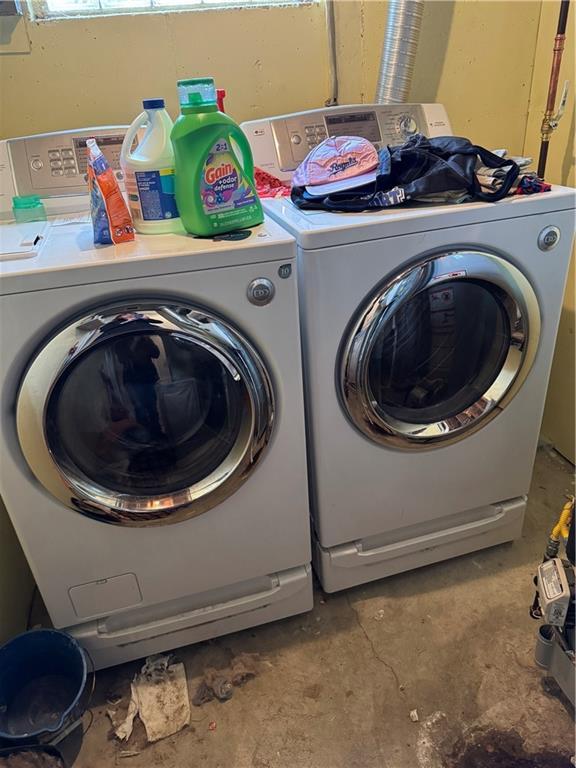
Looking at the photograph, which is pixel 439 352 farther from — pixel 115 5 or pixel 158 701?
pixel 115 5

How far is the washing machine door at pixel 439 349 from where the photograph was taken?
1.16 m

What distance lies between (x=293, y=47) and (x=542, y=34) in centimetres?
78

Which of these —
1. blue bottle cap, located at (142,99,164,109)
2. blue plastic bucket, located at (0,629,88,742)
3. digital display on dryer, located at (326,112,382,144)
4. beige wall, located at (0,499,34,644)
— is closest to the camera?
blue bottle cap, located at (142,99,164,109)

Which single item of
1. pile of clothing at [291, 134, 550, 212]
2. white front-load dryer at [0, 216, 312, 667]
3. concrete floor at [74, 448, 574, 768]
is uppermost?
pile of clothing at [291, 134, 550, 212]

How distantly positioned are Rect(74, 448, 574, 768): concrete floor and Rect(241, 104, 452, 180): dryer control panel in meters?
1.20

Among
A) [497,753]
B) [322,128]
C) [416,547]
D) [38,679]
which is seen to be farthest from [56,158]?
[497,753]

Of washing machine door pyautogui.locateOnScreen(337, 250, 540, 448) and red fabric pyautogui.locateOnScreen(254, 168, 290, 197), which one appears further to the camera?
red fabric pyautogui.locateOnScreen(254, 168, 290, 197)

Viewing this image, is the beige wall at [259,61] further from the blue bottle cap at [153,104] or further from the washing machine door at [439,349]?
the washing machine door at [439,349]

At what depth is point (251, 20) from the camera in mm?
1567

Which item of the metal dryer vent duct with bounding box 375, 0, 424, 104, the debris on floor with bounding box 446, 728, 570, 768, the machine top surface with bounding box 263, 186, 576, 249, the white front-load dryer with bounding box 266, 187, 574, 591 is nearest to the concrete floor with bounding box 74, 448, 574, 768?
the debris on floor with bounding box 446, 728, 570, 768

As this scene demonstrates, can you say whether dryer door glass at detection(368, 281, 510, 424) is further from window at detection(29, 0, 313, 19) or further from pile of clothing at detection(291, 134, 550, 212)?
window at detection(29, 0, 313, 19)

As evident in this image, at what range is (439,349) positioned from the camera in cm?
130

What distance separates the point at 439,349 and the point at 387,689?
2.58 ft

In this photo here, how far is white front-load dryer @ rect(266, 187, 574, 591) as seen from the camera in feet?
3.74
